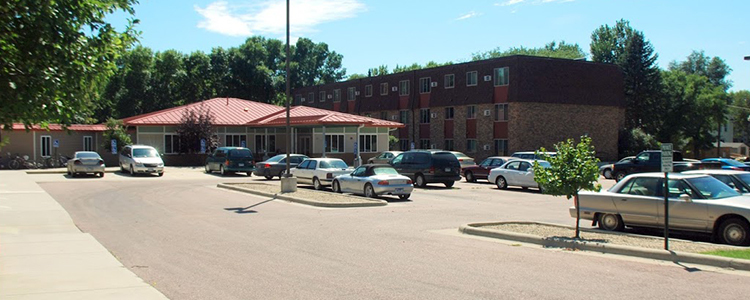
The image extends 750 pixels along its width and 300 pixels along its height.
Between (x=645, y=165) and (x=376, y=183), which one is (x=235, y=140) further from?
(x=376, y=183)

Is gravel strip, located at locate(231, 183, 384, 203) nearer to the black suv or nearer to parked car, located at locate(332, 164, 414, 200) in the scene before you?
parked car, located at locate(332, 164, 414, 200)

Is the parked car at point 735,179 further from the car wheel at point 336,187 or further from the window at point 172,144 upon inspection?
→ the window at point 172,144

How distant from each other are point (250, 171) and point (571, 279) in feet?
99.0

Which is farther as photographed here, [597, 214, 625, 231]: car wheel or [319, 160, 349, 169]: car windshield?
[319, 160, 349, 169]: car windshield

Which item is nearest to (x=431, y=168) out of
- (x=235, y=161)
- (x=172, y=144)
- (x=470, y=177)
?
(x=470, y=177)

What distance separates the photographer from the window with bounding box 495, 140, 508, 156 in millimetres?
48094

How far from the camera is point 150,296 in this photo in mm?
7836

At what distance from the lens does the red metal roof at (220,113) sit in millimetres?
48156

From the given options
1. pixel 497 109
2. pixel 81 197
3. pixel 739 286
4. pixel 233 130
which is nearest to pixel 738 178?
pixel 739 286

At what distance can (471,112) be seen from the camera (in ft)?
167

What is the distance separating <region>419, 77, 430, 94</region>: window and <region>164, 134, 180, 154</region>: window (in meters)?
21.5

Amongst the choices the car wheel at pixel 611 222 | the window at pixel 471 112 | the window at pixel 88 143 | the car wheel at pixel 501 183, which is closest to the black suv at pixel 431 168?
the car wheel at pixel 501 183

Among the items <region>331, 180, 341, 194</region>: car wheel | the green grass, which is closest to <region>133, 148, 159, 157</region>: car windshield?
<region>331, 180, 341, 194</region>: car wheel

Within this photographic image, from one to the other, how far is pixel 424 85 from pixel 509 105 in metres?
10.4
